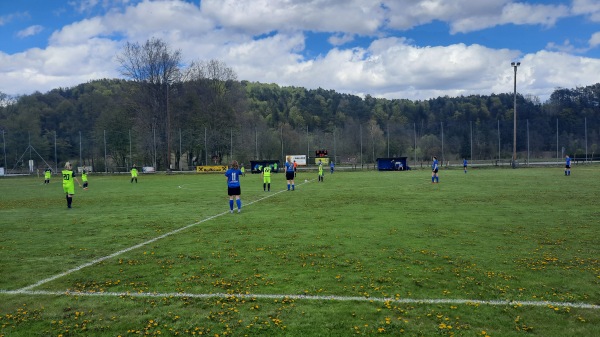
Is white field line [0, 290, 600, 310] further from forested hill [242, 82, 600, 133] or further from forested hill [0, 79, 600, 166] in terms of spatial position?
forested hill [242, 82, 600, 133]

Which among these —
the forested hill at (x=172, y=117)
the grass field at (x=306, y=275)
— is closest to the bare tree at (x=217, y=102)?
the forested hill at (x=172, y=117)

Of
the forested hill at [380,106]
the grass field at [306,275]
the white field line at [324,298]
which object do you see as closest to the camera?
the grass field at [306,275]

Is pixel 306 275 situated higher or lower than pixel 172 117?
lower

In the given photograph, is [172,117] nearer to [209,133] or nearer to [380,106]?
[209,133]

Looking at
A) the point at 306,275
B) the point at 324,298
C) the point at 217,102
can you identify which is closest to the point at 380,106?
the point at 217,102

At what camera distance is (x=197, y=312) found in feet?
17.6

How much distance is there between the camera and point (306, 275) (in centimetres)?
687

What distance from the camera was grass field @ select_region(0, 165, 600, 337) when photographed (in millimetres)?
4996

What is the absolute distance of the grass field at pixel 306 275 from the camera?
4996mm

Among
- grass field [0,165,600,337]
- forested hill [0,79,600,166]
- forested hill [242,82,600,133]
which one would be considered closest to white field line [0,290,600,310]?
grass field [0,165,600,337]

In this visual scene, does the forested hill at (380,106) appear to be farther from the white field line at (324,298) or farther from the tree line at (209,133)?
the white field line at (324,298)

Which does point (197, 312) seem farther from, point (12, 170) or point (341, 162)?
point (12, 170)

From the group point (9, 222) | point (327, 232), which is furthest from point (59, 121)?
point (327, 232)

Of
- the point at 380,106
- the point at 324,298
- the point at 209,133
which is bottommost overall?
the point at 324,298
